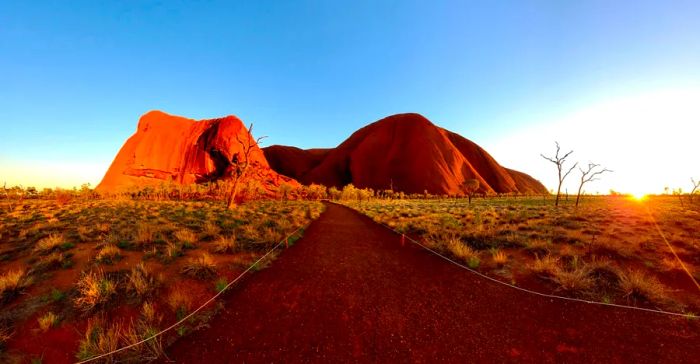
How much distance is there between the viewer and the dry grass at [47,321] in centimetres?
407

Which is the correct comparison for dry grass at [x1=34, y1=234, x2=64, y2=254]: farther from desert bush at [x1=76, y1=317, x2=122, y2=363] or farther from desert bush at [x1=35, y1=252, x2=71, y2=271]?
desert bush at [x1=76, y1=317, x2=122, y2=363]

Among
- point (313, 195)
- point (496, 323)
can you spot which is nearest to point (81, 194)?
point (313, 195)

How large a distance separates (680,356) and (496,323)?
2.24 metres

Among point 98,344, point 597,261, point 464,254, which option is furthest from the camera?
point 464,254

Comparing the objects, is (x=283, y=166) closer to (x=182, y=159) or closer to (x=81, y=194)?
(x=182, y=159)

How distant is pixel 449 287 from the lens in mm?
5766

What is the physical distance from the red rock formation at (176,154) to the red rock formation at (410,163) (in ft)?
87.4

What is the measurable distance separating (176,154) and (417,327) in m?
87.2

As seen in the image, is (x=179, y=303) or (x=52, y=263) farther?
(x=52, y=263)

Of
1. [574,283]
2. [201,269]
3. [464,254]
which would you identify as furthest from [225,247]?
[574,283]

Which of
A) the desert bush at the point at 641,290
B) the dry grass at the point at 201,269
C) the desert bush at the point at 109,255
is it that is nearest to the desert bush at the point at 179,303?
the dry grass at the point at 201,269

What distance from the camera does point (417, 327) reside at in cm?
421

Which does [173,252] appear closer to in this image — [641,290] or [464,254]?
[464,254]

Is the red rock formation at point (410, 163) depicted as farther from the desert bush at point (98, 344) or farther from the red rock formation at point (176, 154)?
the desert bush at point (98, 344)
